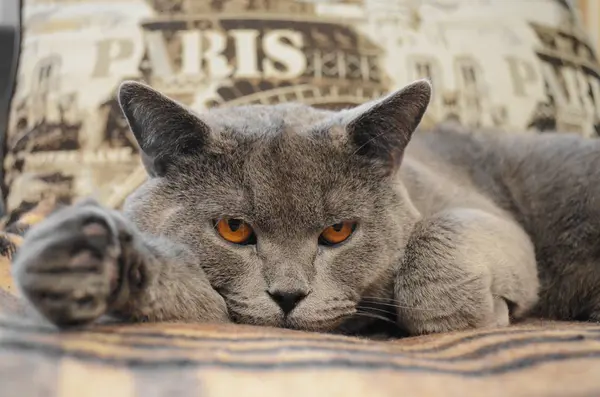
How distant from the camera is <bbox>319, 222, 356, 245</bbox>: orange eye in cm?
99

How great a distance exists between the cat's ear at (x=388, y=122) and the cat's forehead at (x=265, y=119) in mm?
94

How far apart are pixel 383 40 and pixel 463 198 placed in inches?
25.8

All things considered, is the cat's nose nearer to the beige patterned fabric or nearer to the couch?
the couch

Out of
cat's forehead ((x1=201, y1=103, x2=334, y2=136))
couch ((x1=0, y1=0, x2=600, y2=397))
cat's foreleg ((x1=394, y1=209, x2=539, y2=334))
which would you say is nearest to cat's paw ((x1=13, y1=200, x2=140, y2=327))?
couch ((x1=0, y1=0, x2=600, y2=397))

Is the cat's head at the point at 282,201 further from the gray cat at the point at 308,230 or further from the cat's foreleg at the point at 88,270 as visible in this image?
the cat's foreleg at the point at 88,270

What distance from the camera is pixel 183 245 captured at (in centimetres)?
94

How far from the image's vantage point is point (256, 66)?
1.65 metres

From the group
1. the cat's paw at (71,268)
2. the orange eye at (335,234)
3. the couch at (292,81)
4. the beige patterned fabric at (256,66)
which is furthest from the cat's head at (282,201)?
the beige patterned fabric at (256,66)

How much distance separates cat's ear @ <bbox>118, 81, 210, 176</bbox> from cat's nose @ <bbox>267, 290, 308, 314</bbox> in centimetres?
28

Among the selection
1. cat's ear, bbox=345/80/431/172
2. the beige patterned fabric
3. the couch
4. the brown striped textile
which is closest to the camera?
the brown striped textile

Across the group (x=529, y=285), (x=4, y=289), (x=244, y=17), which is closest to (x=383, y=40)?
(x=244, y=17)

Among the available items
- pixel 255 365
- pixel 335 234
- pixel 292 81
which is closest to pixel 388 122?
pixel 335 234

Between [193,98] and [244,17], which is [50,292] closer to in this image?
[193,98]

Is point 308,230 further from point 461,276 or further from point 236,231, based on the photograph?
point 461,276
